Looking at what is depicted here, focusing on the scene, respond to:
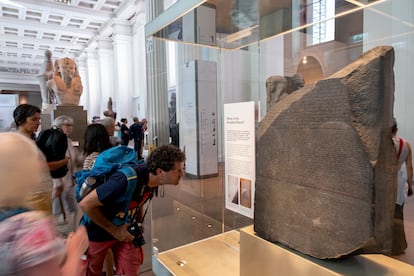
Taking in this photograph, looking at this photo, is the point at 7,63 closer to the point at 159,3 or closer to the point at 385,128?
A: the point at 159,3

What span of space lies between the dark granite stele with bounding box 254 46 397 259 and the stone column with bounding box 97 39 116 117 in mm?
16706

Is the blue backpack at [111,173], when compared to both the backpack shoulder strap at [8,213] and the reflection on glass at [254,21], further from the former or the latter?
the reflection on glass at [254,21]

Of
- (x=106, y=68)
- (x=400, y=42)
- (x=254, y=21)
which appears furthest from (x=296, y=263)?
(x=106, y=68)

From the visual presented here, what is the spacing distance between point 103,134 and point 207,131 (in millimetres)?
3068

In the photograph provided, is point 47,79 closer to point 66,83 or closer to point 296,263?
point 66,83

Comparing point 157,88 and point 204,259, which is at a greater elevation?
point 157,88

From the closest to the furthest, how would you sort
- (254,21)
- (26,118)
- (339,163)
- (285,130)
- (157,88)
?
(339,163) → (285,130) → (26,118) → (254,21) → (157,88)

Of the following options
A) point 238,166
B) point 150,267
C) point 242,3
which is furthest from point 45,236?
point 242,3

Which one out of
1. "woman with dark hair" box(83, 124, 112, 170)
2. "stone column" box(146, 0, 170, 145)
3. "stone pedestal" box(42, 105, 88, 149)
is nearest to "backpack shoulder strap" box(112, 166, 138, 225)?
"woman with dark hair" box(83, 124, 112, 170)

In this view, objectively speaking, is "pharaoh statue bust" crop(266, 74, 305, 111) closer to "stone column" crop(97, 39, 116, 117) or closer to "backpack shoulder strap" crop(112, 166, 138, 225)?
"backpack shoulder strap" crop(112, 166, 138, 225)

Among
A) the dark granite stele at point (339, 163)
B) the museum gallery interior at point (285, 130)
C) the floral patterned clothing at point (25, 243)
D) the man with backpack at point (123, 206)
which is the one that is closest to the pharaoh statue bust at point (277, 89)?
the museum gallery interior at point (285, 130)

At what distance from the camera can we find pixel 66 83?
5.55 m

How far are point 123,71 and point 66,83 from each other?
31.4ft

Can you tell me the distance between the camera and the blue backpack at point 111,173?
1665 mm
